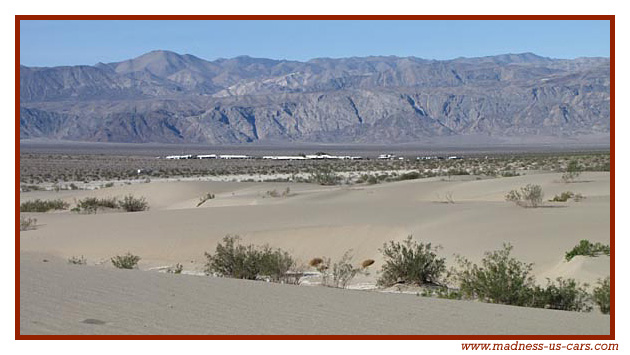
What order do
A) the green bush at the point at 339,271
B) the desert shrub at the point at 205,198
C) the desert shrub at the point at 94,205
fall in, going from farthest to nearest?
the desert shrub at the point at 205,198 < the desert shrub at the point at 94,205 < the green bush at the point at 339,271

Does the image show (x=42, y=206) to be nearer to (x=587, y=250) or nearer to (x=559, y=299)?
(x=587, y=250)

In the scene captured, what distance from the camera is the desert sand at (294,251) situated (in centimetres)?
914

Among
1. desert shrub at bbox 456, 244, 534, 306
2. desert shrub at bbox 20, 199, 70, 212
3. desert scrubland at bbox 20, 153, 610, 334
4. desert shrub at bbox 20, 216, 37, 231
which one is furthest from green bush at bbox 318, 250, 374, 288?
desert shrub at bbox 20, 199, 70, 212

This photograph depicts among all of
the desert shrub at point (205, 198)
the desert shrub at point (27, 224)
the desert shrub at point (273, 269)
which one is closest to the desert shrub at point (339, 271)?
the desert shrub at point (273, 269)

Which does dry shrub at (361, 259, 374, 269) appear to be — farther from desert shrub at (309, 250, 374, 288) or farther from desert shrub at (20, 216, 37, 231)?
desert shrub at (20, 216, 37, 231)

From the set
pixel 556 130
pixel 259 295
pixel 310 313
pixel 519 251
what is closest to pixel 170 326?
pixel 310 313

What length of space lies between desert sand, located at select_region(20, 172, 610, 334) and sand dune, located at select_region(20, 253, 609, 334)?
2cm

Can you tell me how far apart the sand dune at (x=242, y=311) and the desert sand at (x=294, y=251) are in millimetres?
21

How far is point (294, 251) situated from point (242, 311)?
10.4 meters

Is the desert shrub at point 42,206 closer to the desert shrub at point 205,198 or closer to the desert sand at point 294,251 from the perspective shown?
the desert sand at point 294,251

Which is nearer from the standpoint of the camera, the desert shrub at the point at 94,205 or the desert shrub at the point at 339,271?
the desert shrub at the point at 339,271

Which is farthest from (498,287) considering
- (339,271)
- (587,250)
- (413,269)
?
(587,250)

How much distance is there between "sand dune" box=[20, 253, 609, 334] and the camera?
870cm

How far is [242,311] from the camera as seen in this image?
9734 mm
